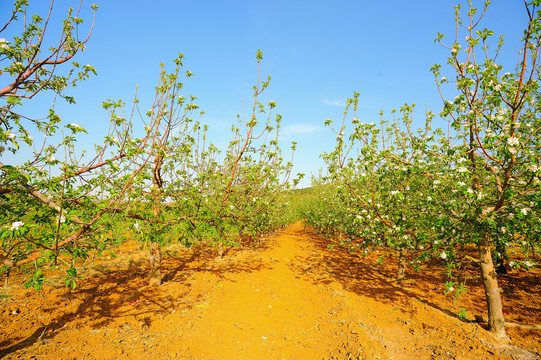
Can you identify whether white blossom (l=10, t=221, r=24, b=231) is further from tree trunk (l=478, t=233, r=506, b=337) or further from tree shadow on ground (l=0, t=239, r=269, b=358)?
tree trunk (l=478, t=233, r=506, b=337)

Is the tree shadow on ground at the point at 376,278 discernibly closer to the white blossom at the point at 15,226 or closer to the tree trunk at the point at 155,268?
the tree trunk at the point at 155,268

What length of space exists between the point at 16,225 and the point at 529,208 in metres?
8.57

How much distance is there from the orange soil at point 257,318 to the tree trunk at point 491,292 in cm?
32

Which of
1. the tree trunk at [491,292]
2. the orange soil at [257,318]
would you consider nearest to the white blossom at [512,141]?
the tree trunk at [491,292]

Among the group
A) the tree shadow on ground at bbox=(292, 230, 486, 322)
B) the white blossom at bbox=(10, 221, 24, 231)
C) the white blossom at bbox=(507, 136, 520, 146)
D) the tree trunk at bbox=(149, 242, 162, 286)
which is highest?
the white blossom at bbox=(507, 136, 520, 146)

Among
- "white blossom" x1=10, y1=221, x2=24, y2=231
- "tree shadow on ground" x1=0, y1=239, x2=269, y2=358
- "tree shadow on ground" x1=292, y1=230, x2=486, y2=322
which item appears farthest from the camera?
"tree shadow on ground" x1=292, y1=230, x2=486, y2=322

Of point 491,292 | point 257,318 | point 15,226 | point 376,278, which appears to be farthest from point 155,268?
point 491,292

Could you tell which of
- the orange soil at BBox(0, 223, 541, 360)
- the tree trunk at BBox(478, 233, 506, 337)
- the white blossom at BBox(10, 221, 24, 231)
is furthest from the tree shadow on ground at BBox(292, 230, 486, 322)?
the white blossom at BBox(10, 221, 24, 231)

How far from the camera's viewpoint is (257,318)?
6.91 metres

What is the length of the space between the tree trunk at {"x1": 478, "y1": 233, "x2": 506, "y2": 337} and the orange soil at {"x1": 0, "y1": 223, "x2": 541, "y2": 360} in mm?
320

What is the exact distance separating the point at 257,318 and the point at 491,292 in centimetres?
647

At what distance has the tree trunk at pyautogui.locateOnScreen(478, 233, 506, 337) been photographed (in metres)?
5.66

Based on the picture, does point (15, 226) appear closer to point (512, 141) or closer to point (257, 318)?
point (257, 318)

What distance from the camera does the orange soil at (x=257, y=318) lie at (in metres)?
5.27
